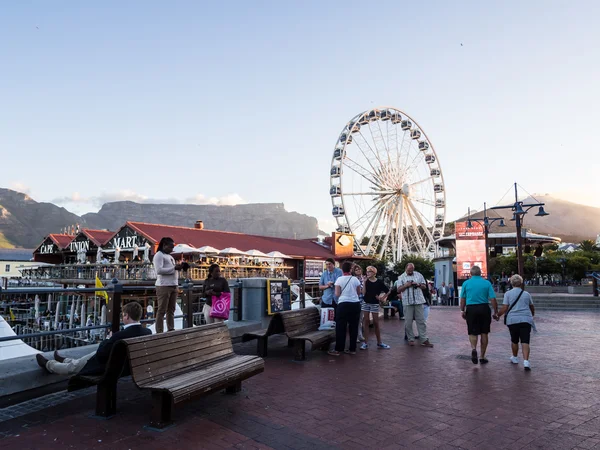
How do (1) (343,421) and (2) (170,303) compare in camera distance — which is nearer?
(1) (343,421)

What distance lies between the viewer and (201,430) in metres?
4.34

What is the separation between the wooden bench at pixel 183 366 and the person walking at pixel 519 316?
14.4 ft

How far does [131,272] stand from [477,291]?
28596 mm

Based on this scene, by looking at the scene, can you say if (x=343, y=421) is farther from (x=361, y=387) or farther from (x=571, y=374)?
(x=571, y=374)

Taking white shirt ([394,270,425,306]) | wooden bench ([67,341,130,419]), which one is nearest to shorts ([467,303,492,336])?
white shirt ([394,270,425,306])

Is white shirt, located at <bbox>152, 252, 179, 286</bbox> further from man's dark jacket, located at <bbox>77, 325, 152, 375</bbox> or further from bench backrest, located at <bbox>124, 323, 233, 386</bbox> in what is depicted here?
man's dark jacket, located at <bbox>77, 325, 152, 375</bbox>

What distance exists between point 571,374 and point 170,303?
6.27 meters

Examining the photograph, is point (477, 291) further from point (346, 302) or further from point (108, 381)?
point (108, 381)

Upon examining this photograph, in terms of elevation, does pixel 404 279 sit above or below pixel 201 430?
above

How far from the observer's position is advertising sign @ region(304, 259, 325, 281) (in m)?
39.3

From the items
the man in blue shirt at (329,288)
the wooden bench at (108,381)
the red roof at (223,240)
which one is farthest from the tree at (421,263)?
the wooden bench at (108,381)

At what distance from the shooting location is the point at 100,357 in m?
4.62

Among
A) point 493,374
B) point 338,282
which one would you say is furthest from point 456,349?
point 338,282

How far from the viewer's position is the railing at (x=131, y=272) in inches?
1243
